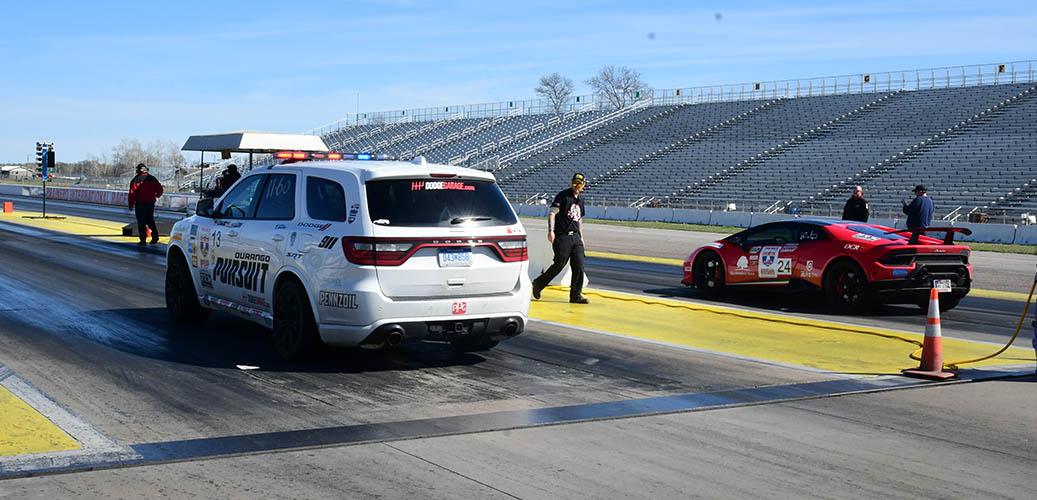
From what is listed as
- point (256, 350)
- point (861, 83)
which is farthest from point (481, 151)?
point (256, 350)

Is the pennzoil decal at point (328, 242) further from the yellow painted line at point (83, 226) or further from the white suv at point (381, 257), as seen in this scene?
the yellow painted line at point (83, 226)

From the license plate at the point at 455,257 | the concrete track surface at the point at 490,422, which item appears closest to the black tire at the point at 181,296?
the concrete track surface at the point at 490,422

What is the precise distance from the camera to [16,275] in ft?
52.3

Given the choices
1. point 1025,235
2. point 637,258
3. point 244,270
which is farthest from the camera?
point 1025,235

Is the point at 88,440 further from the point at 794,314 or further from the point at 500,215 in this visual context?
the point at 794,314

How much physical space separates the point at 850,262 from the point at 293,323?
7827mm

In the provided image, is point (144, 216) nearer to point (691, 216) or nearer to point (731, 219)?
point (731, 219)

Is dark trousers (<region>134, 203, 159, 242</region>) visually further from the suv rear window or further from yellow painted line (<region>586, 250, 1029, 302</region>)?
the suv rear window

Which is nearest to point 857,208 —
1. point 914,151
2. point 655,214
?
point 655,214

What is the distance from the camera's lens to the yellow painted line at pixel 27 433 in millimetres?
5984

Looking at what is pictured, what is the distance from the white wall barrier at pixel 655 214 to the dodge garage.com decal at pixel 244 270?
32.8 m

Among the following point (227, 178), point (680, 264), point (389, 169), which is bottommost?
point (680, 264)

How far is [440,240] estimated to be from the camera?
8336mm

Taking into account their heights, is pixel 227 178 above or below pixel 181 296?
above
